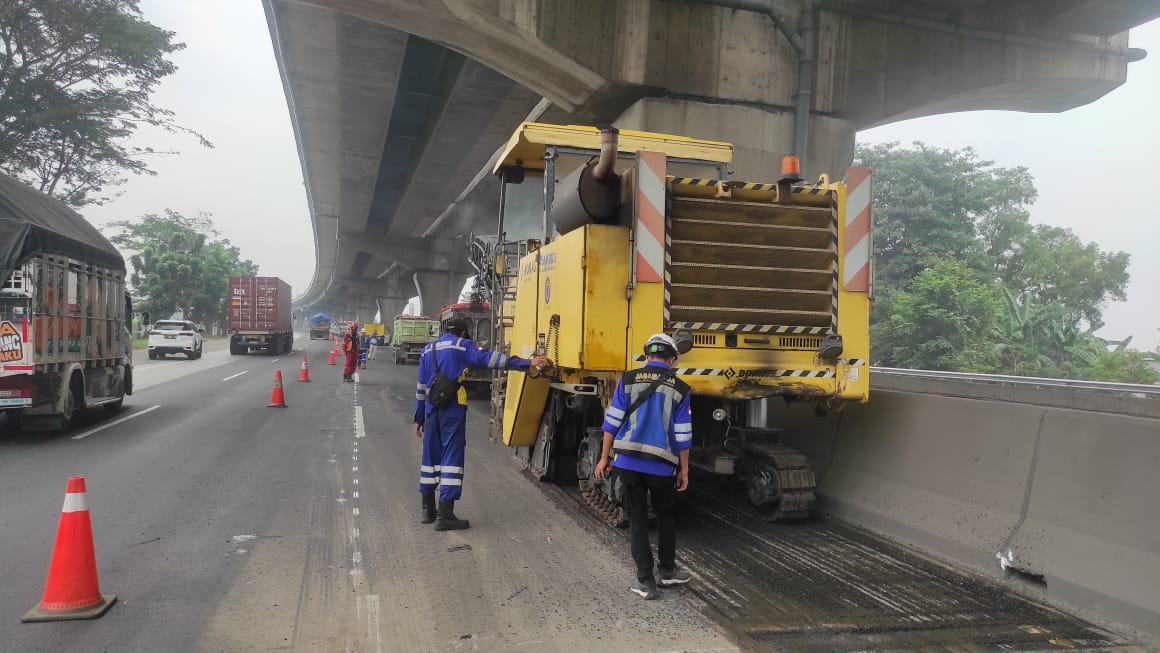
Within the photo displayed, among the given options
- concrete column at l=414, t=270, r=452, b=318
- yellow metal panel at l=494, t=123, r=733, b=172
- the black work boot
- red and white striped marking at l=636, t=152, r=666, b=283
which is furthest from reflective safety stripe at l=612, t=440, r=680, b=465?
concrete column at l=414, t=270, r=452, b=318

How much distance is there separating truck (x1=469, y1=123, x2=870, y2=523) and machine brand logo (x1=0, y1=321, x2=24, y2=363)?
287 inches

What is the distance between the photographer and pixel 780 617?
4.12 meters

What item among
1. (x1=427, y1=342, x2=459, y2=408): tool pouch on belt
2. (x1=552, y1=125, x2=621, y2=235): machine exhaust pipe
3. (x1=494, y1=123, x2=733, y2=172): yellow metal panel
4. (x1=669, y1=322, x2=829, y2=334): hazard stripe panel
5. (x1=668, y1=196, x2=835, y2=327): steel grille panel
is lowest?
(x1=427, y1=342, x2=459, y2=408): tool pouch on belt

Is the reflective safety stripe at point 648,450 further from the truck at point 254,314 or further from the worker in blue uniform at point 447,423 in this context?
the truck at point 254,314

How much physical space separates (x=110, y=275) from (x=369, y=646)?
39.3 ft

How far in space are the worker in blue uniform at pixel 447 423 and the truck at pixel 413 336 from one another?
2505 cm

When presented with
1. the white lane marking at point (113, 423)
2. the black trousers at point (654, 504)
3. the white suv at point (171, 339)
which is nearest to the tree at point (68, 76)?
the white suv at point (171, 339)

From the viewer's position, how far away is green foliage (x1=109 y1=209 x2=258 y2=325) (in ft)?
174

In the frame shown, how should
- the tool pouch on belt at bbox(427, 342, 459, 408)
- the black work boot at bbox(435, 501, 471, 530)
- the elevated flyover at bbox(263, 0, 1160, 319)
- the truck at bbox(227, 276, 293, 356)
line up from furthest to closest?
the truck at bbox(227, 276, 293, 356) → the elevated flyover at bbox(263, 0, 1160, 319) → the tool pouch on belt at bbox(427, 342, 459, 408) → the black work boot at bbox(435, 501, 471, 530)

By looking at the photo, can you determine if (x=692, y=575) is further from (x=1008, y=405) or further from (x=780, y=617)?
(x=1008, y=405)

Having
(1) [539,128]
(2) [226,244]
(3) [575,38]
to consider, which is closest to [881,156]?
(3) [575,38]

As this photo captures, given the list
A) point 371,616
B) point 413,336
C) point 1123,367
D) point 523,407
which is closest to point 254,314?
point 413,336

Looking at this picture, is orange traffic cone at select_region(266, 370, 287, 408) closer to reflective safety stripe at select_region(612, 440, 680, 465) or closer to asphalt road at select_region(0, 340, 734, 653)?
asphalt road at select_region(0, 340, 734, 653)

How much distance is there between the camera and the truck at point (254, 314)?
34.0m
